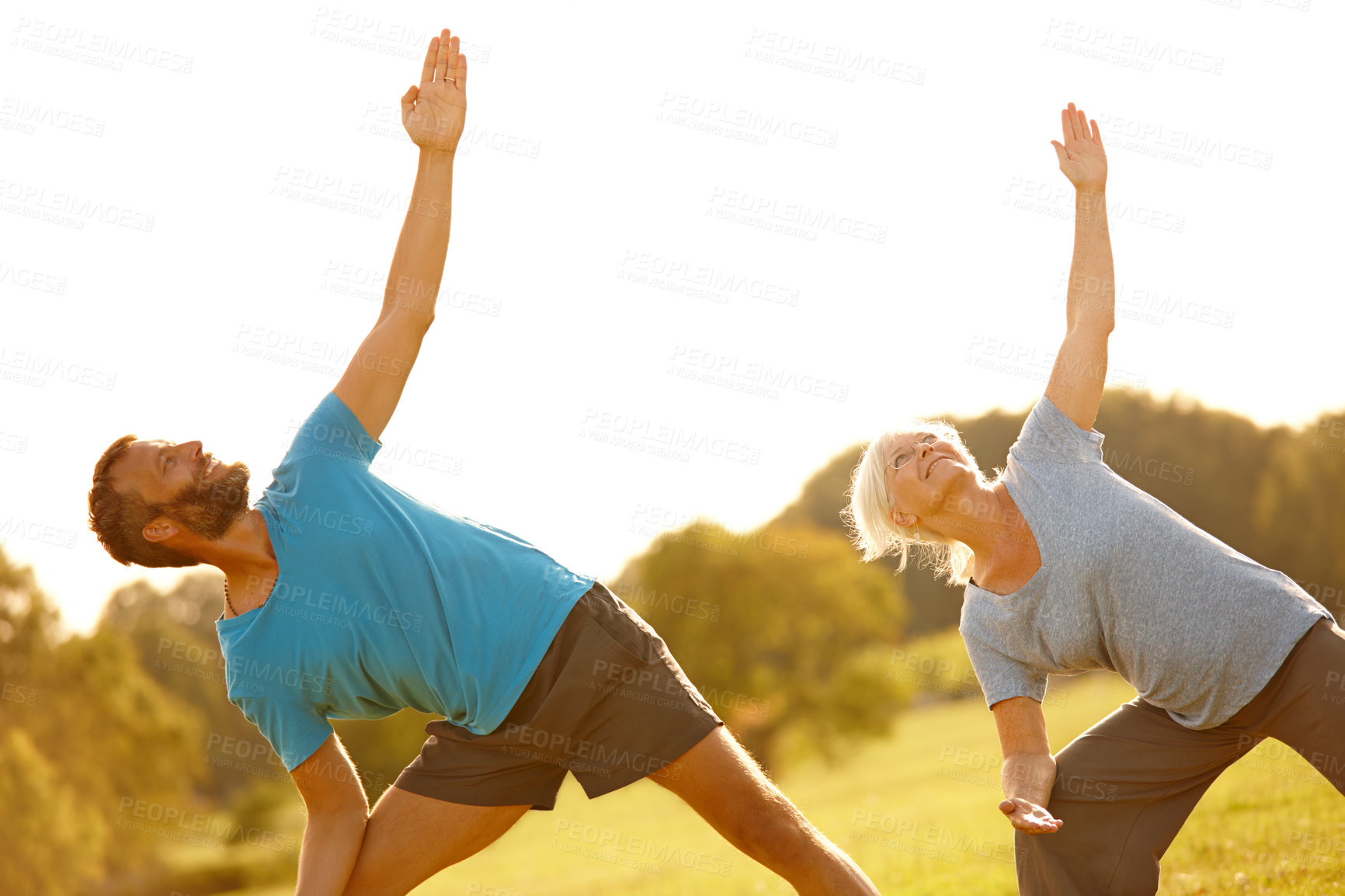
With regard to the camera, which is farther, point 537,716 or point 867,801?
point 867,801

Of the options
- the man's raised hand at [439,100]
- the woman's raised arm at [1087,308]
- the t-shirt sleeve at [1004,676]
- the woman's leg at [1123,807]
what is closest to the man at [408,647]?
the man's raised hand at [439,100]

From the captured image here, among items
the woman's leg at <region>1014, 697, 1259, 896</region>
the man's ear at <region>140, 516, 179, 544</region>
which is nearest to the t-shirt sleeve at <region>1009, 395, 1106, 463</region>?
the woman's leg at <region>1014, 697, 1259, 896</region>

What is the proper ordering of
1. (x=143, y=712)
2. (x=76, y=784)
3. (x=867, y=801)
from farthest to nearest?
(x=143, y=712)
(x=76, y=784)
(x=867, y=801)

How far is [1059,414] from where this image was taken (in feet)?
12.2

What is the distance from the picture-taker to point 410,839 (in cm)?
379

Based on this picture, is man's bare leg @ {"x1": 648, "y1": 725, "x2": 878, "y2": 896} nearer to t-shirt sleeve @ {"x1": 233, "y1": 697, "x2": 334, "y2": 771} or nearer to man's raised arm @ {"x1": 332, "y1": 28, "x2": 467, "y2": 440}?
t-shirt sleeve @ {"x1": 233, "y1": 697, "x2": 334, "y2": 771}

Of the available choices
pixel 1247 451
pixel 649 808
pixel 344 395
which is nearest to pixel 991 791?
pixel 649 808

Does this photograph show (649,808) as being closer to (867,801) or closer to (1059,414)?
(867,801)

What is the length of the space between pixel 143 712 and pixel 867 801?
24125 millimetres

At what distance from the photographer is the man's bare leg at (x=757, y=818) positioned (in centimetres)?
349

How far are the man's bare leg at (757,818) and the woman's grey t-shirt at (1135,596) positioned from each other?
964 millimetres

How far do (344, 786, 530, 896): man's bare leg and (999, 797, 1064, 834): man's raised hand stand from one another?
6.32 ft

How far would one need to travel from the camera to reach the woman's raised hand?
3.88m

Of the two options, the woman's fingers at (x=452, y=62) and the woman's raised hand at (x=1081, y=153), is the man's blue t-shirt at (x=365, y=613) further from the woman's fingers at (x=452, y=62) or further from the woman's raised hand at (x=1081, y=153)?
the woman's raised hand at (x=1081, y=153)
